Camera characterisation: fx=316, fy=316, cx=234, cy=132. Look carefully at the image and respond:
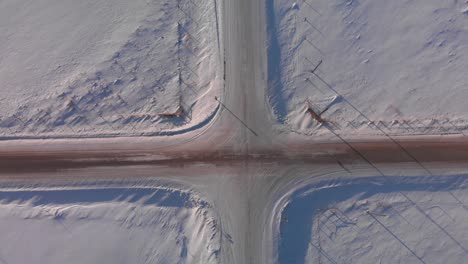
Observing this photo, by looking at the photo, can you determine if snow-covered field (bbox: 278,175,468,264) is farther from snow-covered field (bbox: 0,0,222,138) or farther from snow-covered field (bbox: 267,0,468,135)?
snow-covered field (bbox: 0,0,222,138)

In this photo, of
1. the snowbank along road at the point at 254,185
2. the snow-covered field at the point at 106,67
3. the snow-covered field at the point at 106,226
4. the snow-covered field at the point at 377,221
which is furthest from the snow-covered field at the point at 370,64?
the snow-covered field at the point at 106,226

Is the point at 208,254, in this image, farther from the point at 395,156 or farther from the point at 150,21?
the point at 150,21

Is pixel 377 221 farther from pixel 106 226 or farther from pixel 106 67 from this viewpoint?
pixel 106 67

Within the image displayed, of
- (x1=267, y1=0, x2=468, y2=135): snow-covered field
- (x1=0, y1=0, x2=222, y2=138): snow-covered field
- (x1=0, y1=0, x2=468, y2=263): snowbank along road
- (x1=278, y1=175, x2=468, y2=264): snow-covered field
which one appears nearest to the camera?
(x1=278, y1=175, x2=468, y2=264): snow-covered field

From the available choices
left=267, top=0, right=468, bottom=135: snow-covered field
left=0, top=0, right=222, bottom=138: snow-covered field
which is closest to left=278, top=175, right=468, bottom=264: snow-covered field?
left=267, top=0, right=468, bottom=135: snow-covered field

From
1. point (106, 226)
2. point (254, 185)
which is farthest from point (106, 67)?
point (254, 185)

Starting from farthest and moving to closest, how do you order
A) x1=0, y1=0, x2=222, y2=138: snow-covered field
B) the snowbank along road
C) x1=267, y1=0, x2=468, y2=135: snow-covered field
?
x1=0, y1=0, x2=222, y2=138: snow-covered field, x1=267, y1=0, x2=468, y2=135: snow-covered field, the snowbank along road

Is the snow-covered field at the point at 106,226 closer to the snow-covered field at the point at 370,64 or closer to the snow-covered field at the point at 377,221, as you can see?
the snow-covered field at the point at 377,221
